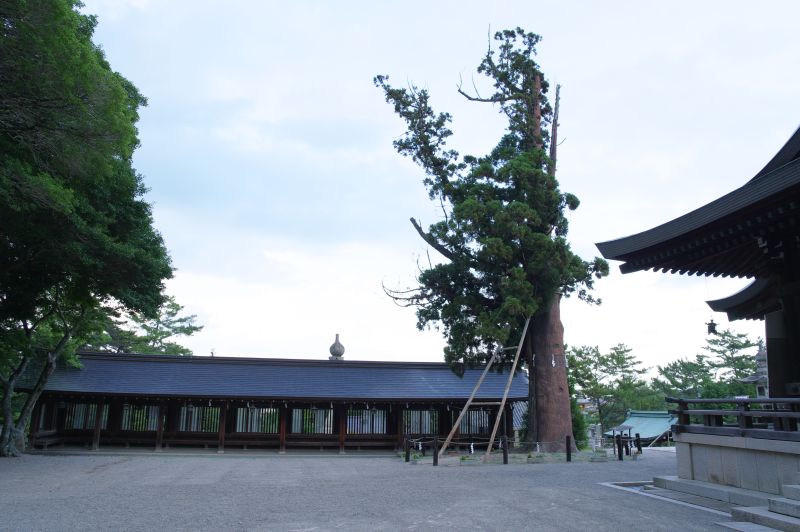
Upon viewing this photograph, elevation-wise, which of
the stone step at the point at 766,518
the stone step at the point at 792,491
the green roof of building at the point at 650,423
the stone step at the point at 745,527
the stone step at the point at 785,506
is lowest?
the green roof of building at the point at 650,423

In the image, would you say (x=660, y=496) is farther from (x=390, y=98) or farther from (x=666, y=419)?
(x=666, y=419)

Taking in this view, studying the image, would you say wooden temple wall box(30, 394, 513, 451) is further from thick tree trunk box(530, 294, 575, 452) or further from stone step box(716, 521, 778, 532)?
stone step box(716, 521, 778, 532)

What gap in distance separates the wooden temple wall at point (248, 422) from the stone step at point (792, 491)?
47.0ft

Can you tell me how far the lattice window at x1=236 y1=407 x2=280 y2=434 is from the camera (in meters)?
22.0

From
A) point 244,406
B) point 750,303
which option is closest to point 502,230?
point 750,303

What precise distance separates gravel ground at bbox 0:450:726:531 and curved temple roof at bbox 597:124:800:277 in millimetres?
3794

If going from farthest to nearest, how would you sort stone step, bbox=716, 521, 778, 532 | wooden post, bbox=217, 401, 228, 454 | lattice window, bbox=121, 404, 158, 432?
1. lattice window, bbox=121, 404, 158, 432
2. wooden post, bbox=217, 401, 228, 454
3. stone step, bbox=716, 521, 778, 532

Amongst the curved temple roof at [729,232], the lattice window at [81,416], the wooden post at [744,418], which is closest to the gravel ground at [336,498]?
the wooden post at [744,418]

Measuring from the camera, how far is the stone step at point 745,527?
6148 mm

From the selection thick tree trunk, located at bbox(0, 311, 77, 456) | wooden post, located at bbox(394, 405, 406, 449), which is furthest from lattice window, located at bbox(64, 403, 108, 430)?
wooden post, located at bbox(394, 405, 406, 449)

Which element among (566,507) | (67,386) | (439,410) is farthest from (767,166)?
(67,386)

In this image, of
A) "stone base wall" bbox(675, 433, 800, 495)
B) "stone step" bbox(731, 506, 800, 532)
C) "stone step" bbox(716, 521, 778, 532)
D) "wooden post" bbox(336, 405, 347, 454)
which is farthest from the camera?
"wooden post" bbox(336, 405, 347, 454)

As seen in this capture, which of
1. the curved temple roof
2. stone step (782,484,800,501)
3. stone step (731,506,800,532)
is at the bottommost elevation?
stone step (731,506,800,532)

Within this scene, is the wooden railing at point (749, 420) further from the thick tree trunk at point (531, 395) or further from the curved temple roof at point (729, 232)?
the thick tree trunk at point (531, 395)
